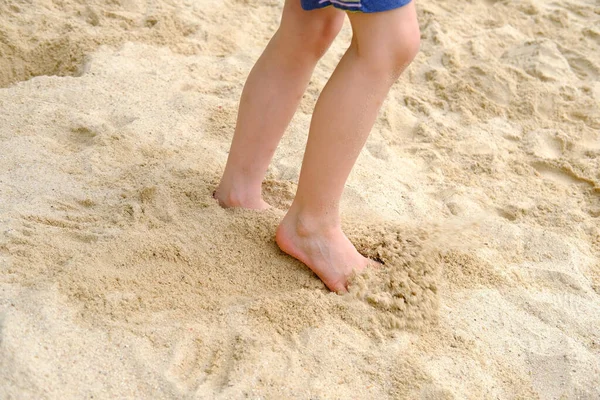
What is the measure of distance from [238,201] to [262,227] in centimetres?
11

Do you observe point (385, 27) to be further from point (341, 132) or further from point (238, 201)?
point (238, 201)

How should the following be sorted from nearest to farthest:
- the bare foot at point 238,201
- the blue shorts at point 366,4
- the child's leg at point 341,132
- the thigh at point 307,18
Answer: the blue shorts at point 366,4, the child's leg at point 341,132, the thigh at point 307,18, the bare foot at point 238,201

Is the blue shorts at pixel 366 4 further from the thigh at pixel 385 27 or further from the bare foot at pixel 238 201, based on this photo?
the bare foot at pixel 238 201

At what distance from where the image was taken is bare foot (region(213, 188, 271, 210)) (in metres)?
1.93

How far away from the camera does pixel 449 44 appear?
126 inches

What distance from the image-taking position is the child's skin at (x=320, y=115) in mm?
1547

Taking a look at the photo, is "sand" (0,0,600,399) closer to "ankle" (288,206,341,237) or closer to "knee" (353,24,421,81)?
"ankle" (288,206,341,237)

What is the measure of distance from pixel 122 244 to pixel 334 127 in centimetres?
62

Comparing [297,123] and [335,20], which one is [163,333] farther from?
[297,123]

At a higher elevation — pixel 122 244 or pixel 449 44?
pixel 449 44

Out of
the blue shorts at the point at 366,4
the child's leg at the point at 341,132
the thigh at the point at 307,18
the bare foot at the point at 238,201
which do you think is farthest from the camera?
the bare foot at the point at 238,201

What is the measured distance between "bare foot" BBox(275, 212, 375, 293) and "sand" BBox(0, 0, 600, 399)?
0.14 ft

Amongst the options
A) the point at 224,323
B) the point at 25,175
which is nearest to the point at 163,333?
the point at 224,323

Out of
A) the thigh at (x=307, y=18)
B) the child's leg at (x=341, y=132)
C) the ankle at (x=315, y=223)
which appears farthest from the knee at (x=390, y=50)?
the ankle at (x=315, y=223)
